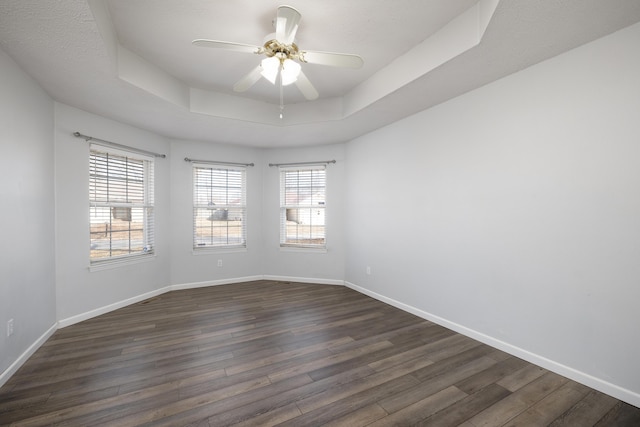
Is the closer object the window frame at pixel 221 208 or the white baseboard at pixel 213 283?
the white baseboard at pixel 213 283

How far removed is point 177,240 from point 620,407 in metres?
5.08

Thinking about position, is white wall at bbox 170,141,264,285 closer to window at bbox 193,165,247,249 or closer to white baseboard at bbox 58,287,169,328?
window at bbox 193,165,247,249

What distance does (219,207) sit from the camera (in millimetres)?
4867

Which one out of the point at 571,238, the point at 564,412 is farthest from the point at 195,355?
the point at 571,238

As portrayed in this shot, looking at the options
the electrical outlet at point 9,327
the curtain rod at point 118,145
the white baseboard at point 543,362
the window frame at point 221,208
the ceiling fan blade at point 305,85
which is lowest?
the white baseboard at point 543,362

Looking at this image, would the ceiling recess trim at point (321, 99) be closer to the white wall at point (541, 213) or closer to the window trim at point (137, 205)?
the white wall at point (541, 213)

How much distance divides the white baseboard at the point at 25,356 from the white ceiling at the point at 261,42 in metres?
2.35

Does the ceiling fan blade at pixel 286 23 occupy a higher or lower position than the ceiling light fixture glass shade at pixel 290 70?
higher

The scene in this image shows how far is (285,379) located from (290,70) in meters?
2.34

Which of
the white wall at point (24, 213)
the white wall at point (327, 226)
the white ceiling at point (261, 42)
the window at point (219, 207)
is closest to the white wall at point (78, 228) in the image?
the white wall at point (24, 213)

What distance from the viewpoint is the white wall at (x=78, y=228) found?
3059 mm

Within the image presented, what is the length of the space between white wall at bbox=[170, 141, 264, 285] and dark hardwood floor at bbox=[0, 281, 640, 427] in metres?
1.39

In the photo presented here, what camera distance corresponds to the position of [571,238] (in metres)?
2.13

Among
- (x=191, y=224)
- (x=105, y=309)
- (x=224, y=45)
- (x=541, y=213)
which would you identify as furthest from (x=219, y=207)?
(x=541, y=213)
